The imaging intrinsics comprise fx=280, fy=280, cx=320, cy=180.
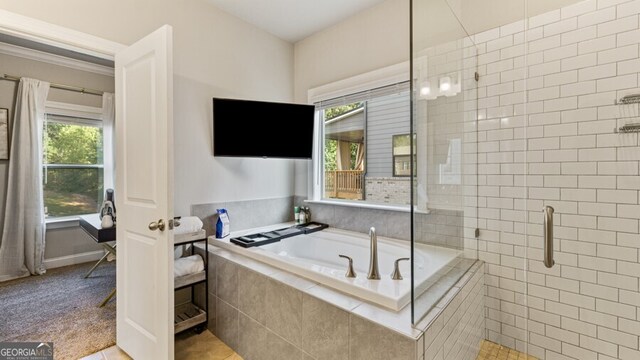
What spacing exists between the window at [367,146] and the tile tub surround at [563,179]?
0.68m

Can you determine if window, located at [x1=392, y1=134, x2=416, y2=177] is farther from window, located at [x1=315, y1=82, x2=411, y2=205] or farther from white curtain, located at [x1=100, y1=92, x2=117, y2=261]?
white curtain, located at [x1=100, y1=92, x2=117, y2=261]

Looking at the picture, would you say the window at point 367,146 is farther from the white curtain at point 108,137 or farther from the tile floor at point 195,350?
the white curtain at point 108,137

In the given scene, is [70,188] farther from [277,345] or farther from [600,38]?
[600,38]

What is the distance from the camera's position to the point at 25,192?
321 centimetres

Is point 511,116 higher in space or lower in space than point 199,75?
lower

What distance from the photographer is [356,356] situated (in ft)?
4.16

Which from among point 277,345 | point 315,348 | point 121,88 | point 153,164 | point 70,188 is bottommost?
point 277,345

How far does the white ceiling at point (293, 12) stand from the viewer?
250 cm

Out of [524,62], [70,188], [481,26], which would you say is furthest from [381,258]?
[70,188]

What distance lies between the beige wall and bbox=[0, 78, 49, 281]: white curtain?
2.25 meters

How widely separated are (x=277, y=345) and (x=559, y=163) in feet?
6.69

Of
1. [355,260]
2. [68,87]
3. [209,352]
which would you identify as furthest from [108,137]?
[355,260]

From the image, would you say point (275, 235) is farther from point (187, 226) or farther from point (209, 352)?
point (209, 352)

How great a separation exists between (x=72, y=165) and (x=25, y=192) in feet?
1.98
